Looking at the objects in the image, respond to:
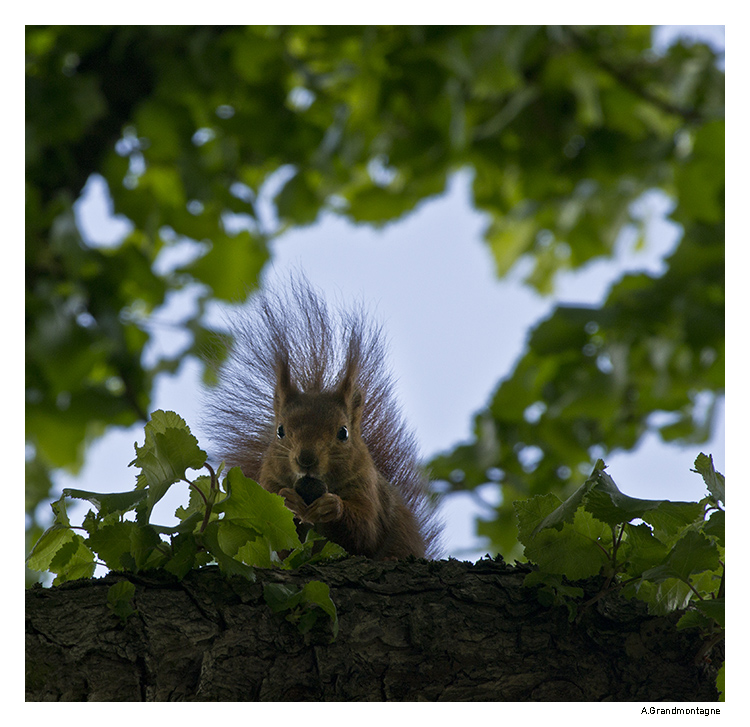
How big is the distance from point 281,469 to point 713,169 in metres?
1.25

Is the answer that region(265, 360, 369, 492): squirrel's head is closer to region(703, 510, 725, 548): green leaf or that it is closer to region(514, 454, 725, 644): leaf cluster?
region(514, 454, 725, 644): leaf cluster

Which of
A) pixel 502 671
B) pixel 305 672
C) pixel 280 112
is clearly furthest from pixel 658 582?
pixel 280 112

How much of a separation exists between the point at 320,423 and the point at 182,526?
0.99 ft

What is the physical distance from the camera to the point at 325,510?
832mm

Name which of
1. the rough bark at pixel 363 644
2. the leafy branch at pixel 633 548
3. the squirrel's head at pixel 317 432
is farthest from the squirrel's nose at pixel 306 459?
the leafy branch at pixel 633 548

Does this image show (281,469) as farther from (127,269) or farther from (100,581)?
(127,269)

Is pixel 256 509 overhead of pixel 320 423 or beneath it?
beneath

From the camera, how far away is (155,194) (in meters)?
1.96

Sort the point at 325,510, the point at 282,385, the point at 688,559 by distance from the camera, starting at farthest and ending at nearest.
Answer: the point at 282,385 < the point at 325,510 < the point at 688,559

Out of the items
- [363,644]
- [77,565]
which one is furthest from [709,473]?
[77,565]

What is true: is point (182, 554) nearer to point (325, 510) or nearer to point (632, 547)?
point (325, 510)

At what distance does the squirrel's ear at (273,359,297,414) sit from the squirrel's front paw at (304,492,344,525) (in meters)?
0.16

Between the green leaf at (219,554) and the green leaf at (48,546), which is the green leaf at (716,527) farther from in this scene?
the green leaf at (48,546)

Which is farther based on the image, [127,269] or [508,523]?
[508,523]
